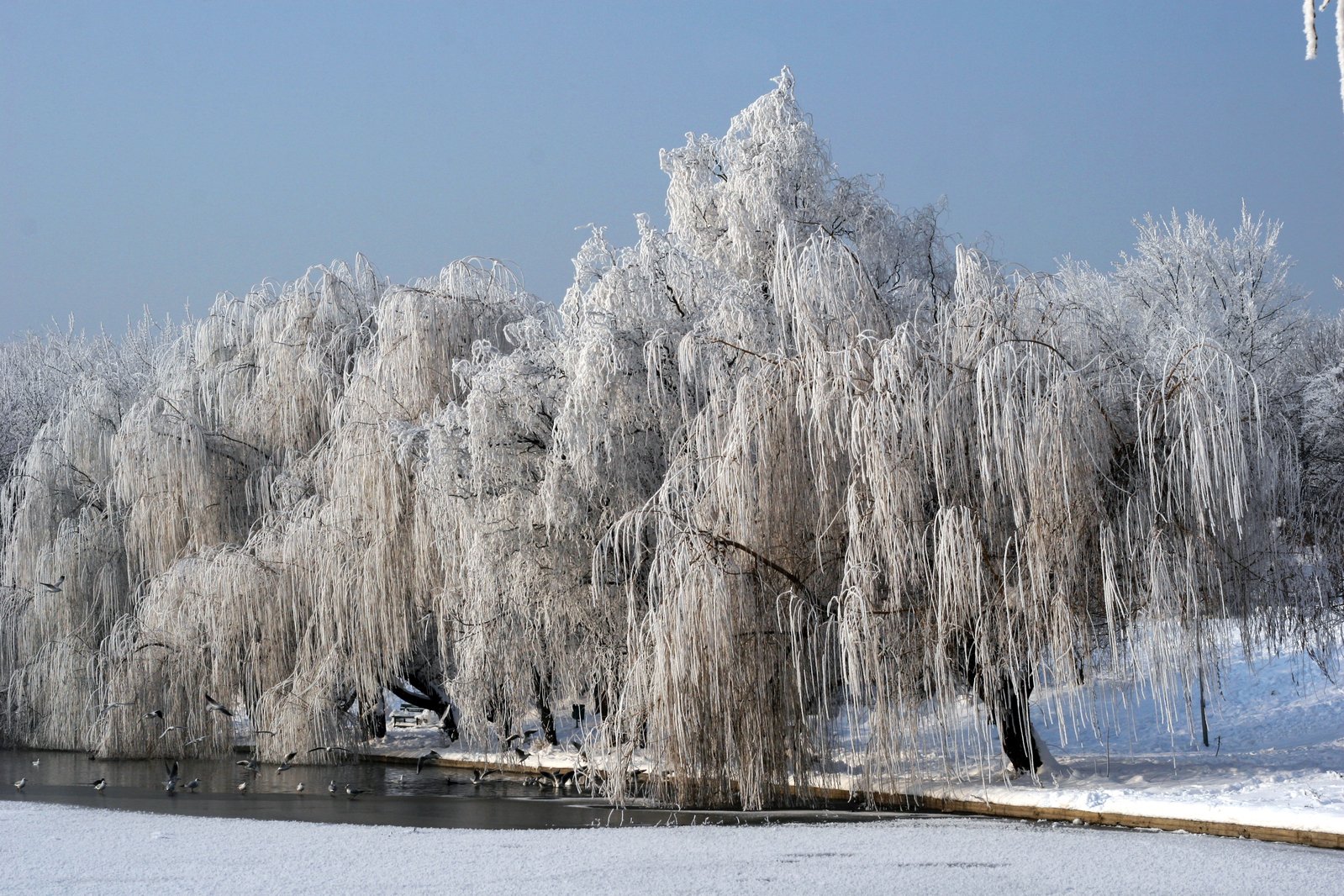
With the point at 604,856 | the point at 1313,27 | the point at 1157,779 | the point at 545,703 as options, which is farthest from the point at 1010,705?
the point at 1313,27

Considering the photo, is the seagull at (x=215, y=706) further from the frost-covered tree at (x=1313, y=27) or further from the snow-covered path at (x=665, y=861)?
the frost-covered tree at (x=1313, y=27)

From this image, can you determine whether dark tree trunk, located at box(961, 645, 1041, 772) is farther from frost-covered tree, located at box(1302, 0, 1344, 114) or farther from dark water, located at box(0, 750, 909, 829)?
frost-covered tree, located at box(1302, 0, 1344, 114)

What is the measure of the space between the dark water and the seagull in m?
0.77

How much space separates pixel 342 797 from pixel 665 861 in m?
6.43

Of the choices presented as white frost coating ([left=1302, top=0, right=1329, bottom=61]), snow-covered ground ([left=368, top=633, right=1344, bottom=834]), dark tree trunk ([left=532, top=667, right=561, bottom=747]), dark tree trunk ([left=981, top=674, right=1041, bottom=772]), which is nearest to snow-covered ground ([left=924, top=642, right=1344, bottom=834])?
snow-covered ground ([left=368, top=633, right=1344, bottom=834])

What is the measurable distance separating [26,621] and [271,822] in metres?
9.15

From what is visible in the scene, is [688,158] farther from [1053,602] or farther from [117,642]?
[117,642]

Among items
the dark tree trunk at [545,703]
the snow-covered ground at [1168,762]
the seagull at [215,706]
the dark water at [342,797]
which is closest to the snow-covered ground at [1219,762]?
the snow-covered ground at [1168,762]

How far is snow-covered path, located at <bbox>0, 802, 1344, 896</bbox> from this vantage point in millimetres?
7801

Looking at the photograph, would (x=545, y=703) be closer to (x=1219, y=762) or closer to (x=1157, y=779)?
(x=1157, y=779)

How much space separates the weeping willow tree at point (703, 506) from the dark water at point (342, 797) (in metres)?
0.41

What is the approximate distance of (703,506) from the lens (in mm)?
10859

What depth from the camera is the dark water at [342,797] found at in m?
11.4

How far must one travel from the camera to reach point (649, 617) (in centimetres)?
1083
